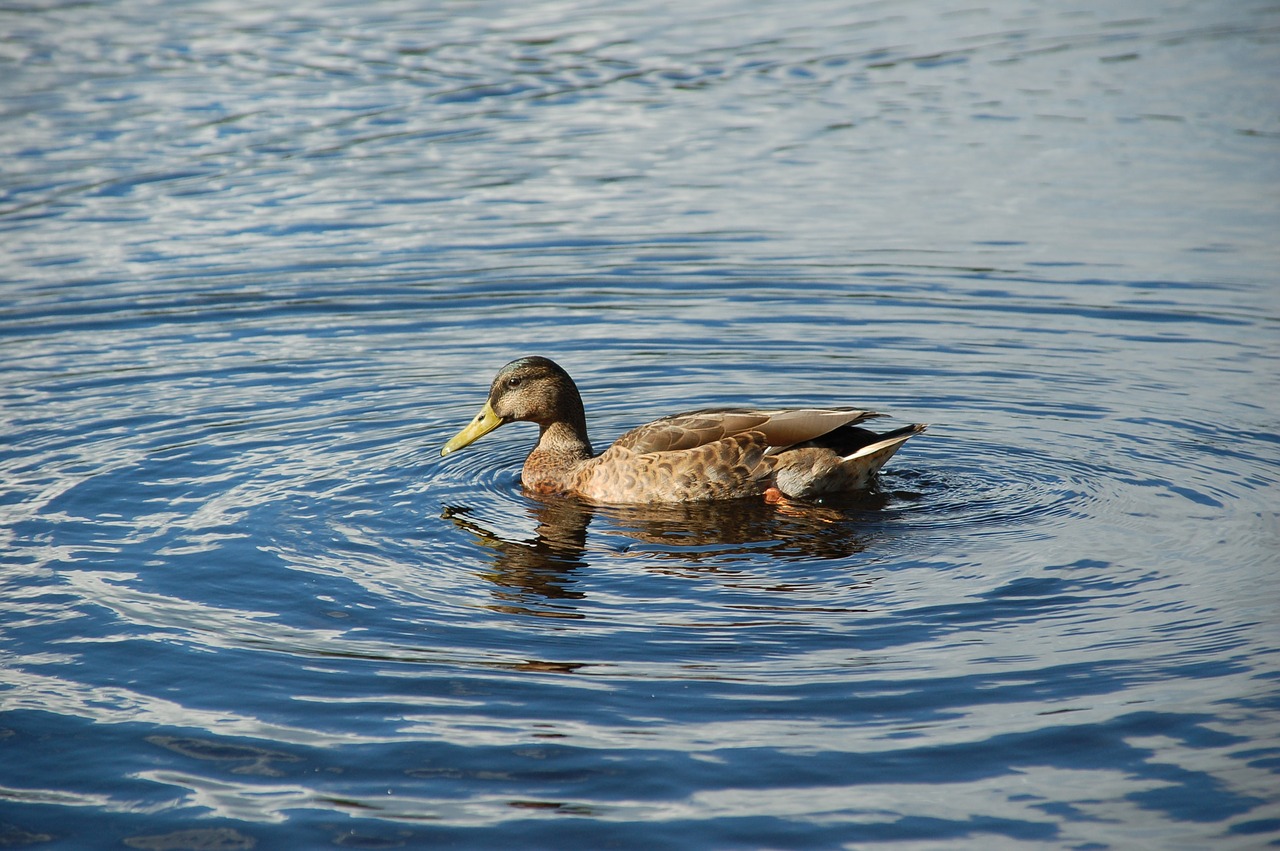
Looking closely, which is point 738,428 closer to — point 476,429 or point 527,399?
point 527,399

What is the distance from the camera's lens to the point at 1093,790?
19.3 ft

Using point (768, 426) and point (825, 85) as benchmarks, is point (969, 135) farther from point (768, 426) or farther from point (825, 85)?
point (768, 426)

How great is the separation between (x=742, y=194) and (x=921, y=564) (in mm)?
9272

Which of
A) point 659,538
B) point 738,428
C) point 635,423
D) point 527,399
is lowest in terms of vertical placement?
point 659,538

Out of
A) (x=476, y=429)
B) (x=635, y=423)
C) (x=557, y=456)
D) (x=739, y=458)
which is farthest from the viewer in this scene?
(x=635, y=423)

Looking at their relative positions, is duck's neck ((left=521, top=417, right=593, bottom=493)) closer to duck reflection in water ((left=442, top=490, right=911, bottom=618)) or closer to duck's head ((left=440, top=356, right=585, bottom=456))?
duck's head ((left=440, top=356, right=585, bottom=456))

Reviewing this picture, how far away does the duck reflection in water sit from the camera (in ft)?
27.1

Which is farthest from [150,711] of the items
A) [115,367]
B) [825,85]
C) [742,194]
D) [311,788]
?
[825,85]

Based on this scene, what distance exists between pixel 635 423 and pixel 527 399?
1.20 metres

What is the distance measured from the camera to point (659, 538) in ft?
29.6

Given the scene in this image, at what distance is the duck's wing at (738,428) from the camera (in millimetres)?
9602

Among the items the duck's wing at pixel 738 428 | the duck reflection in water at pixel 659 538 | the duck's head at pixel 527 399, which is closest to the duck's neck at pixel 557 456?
the duck's head at pixel 527 399

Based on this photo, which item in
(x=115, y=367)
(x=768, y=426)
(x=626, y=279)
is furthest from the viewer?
(x=626, y=279)

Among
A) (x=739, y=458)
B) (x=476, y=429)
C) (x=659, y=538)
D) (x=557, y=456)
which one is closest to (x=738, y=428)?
(x=739, y=458)
